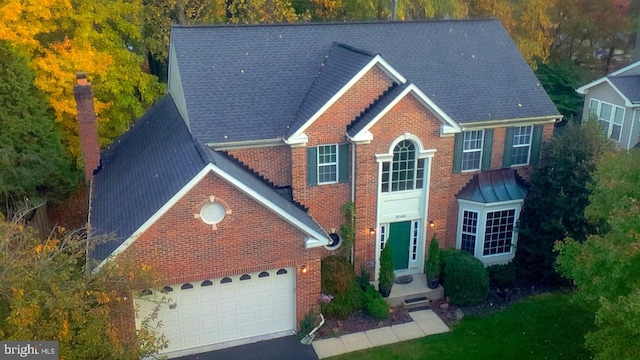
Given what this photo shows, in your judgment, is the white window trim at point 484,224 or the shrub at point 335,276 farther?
the white window trim at point 484,224

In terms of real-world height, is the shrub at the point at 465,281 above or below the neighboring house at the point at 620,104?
below

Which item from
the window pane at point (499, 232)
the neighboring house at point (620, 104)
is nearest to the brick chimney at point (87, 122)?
the window pane at point (499, 232)

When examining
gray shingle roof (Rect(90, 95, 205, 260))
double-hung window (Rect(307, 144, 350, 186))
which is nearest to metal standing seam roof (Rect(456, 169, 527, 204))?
double-hung window (Rect(307, 144, 350, 186))

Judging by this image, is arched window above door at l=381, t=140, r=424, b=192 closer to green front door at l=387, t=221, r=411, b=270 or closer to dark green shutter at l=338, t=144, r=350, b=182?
dark green shutter at l=338, t=144, r=350, b=182

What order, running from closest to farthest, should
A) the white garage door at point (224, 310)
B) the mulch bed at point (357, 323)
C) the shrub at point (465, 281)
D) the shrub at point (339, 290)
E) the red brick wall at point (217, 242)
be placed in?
the red brick wall at point (217, 242) < the white garage door at point (224, 310) < the mulch bed at point (357, 323) < the shrub at point (339, 290) < the shrub at point (465, 281)

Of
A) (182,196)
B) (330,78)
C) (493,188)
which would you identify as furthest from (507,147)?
(182,196)

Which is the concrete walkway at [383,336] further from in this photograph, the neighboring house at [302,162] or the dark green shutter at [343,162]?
the dark green shutter at [343,162]
